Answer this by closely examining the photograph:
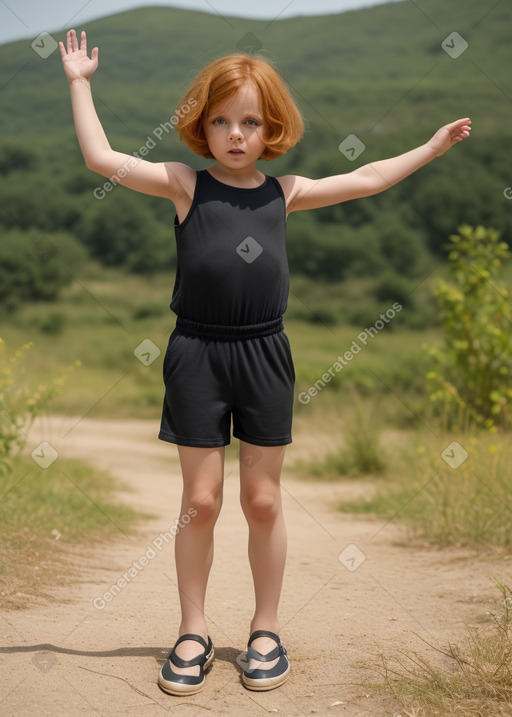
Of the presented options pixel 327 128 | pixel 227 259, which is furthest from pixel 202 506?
pixel 327 128

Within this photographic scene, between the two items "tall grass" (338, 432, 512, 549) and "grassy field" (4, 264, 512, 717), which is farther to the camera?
"tall grass" (338, 432, 512, 549)

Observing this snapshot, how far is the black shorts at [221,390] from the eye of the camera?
2635mm

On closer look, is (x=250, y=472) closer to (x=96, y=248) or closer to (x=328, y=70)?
(x=96, y=248)

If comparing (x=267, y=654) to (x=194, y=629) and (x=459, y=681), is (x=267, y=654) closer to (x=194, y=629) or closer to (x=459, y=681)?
(x=194, y=629)

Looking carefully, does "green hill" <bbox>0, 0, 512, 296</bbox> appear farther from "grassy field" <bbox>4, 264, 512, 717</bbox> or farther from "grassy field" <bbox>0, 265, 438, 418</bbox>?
"grassy field" <bbox>4, 264, 512, 717</bbox>

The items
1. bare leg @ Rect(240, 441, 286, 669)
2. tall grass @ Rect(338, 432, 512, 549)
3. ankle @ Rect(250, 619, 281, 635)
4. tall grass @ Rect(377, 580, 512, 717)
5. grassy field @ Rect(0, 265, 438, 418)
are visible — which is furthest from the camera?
grassy field @ Rect(0, 265, 438, 418)

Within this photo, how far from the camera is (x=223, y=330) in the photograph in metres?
2.65

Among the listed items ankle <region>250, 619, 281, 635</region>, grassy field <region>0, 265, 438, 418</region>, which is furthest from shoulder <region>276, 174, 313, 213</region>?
grassy field <region>0, 265, 438, 418</region>

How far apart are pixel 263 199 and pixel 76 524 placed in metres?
2.68

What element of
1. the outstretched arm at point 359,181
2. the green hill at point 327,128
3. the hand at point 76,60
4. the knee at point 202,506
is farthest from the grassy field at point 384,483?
the green hill at point 327,128

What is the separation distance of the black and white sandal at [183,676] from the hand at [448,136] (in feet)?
5.66

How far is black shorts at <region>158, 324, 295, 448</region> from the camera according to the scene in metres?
2.63

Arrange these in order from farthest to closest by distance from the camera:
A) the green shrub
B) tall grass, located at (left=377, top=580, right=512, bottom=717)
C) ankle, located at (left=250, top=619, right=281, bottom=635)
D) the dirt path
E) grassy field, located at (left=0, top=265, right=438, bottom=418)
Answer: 1. grassy field, located at (left=0, top=265, right=438, bottom=418)
2. the green shrub
3. ankle, located at (left=250, top=619, right=281, bottom=635)
4. the dirt path
5. tall grass, located at (left=377, top=580, right=512, bottom=717)

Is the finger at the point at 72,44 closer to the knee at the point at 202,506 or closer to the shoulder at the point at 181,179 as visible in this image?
the shoulder at the point at 181,179
